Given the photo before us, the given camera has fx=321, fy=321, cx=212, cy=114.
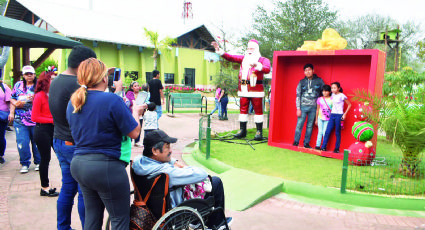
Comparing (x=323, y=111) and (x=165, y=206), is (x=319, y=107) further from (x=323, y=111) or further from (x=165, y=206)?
(x=165, y=206)

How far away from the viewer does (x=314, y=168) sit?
5.77m

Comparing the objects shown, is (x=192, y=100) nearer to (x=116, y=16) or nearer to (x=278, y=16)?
(x=278, y=16)

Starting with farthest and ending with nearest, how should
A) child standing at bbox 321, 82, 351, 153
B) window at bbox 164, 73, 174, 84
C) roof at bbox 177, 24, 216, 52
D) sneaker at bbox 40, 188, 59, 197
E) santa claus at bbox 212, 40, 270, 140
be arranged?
roof at bbox 177, 24, 216, 52, window at bbox 164, 73, 174, 84, santa claus at bbox 212, 40, 270, 140, child standing at bbox 321, 82, 351, 153, sneaker at bbox 40, 188, 59, 197

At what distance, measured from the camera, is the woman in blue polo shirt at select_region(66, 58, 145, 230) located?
228 cm

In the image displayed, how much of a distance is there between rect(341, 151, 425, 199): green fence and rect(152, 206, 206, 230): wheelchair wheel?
99.1 inches

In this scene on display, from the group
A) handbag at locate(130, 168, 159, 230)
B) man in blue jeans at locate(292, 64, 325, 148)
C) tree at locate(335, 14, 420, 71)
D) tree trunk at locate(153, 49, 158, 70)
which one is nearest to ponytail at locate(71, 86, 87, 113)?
handbag at locate(130, 168, 159, 230)

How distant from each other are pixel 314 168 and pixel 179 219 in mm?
3725

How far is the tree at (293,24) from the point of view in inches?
706

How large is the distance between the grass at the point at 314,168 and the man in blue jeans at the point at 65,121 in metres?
3.28

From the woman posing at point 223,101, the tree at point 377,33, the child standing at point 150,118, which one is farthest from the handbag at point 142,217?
the tree at point 377,33

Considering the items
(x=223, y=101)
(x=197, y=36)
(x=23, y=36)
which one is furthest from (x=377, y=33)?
(x=23, y=36)

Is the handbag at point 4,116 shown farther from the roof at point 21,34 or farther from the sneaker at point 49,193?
the sneaker at point 49,193

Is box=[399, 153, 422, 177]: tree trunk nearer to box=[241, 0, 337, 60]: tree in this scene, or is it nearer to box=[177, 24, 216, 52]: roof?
box=[241, 0, 337, 60]: tree

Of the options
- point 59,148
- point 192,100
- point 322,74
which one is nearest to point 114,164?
point 59,148
